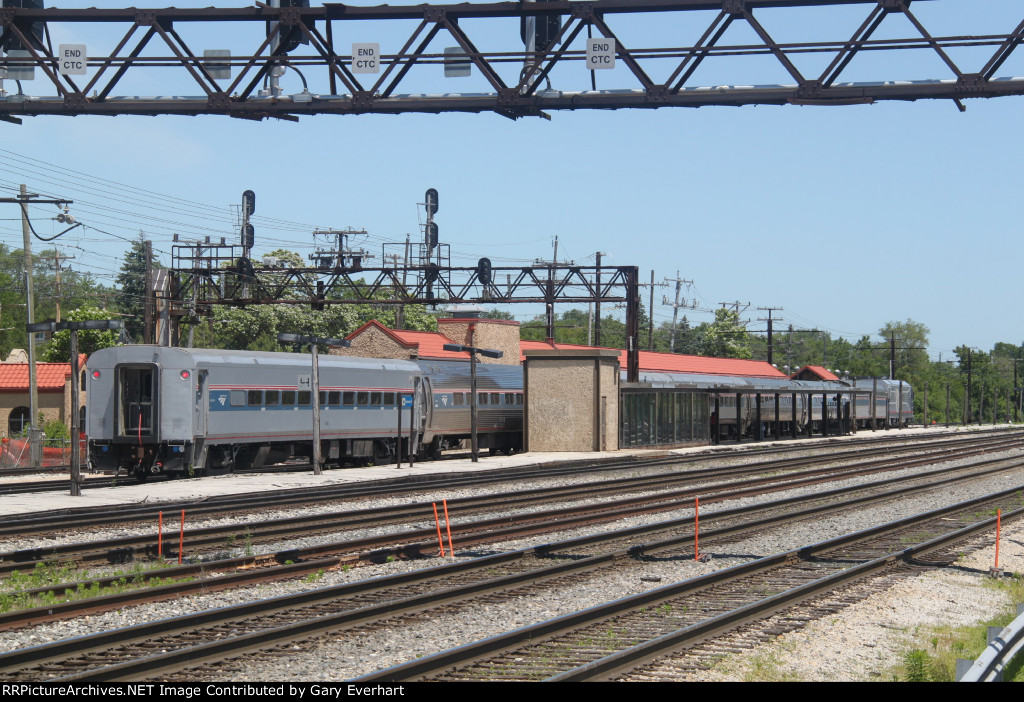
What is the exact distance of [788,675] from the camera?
8656 mm

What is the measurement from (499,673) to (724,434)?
49.3m

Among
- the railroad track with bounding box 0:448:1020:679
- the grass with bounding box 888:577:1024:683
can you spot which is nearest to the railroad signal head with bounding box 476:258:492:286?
the railroad track with bounding box 0:448:1020:679

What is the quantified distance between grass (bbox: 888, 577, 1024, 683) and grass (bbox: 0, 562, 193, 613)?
807cm

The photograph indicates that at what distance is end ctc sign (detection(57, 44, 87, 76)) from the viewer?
14.2 m

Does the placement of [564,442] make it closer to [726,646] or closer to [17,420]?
[17,420]

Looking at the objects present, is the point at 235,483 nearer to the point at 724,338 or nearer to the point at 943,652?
the point at 943,652

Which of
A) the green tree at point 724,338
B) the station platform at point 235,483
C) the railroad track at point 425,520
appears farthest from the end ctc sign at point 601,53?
the green tree at point 724,338

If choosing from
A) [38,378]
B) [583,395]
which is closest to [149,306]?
[38,378]

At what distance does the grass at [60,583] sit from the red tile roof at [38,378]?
36579 mm

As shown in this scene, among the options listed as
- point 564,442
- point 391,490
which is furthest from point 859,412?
point 391,490

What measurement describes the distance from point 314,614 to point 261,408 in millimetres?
19059

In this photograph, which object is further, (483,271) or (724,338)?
(724,338)

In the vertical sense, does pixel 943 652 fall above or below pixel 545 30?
below

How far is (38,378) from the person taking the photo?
159 feet
